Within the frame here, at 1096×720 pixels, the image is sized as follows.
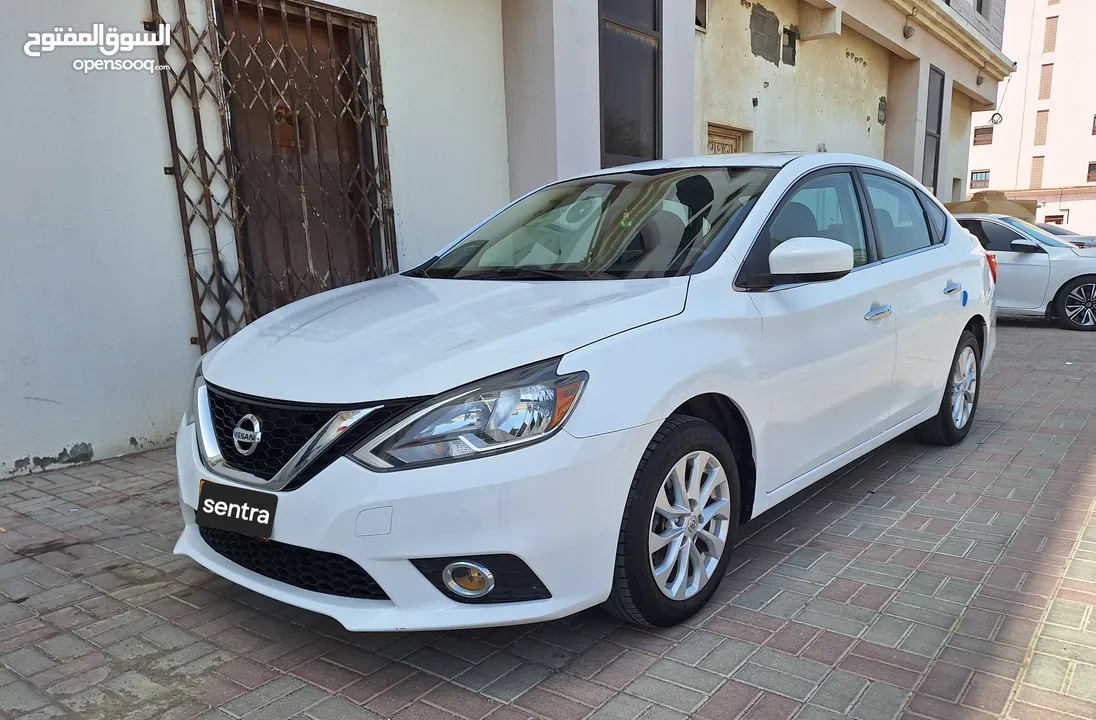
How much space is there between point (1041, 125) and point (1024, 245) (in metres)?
39.3

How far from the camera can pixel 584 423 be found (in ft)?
7.26

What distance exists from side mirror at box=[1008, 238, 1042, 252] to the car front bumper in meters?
9.59

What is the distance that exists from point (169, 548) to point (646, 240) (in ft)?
7.91

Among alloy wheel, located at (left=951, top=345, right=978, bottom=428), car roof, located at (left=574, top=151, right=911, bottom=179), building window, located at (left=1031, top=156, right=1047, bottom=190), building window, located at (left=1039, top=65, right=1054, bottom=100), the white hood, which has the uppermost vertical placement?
building window, located at (left=1039, top=65, right=1054, bottom=100)

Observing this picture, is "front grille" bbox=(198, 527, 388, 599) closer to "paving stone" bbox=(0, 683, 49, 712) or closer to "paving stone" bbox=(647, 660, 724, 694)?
"paving stone" bbox=(0, 683, 49, 712)

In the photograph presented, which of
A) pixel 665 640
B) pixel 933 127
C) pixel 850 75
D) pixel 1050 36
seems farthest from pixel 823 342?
pixel 1050 36

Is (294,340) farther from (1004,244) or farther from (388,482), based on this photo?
(1004,244)

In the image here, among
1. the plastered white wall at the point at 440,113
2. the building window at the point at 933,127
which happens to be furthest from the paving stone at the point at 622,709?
the building window at the point at 933,127

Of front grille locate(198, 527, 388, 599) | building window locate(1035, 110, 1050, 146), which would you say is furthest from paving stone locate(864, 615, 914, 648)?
building window locate(1035, 110, 1050, 146)

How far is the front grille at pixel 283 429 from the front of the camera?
2178 millimetres

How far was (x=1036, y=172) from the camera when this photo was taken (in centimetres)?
4188

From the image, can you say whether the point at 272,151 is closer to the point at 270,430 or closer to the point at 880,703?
the point at 270,430

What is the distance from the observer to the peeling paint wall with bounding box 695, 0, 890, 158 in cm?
1026

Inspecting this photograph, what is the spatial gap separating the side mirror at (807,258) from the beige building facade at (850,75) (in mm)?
7594
